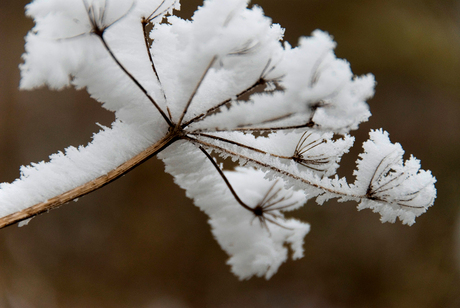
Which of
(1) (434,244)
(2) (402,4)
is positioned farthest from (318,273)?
(2) (402,4)

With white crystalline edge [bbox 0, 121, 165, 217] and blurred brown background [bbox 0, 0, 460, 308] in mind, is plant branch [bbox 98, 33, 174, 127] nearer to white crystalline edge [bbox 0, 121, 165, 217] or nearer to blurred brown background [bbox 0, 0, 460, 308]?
white crystalline edge [bbox 0, 121, 165, 217]

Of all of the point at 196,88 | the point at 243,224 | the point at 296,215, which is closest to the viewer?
the point at 196,88

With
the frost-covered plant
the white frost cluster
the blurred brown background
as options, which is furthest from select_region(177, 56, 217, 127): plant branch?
the blurred brown background

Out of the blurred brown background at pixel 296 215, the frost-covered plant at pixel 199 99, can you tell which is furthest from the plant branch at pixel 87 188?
the blurred brown background at pixel 296 215

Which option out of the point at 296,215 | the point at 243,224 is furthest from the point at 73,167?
the point at 296,215

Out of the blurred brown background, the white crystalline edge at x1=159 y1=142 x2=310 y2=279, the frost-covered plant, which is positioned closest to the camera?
the frost-covered plant

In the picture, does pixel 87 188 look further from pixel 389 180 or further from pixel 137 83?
pixel 389 180

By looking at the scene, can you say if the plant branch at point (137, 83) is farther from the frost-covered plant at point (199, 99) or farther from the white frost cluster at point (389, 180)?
the white frost cluster at point (389, 180)

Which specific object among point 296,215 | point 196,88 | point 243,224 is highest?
point 196,88
